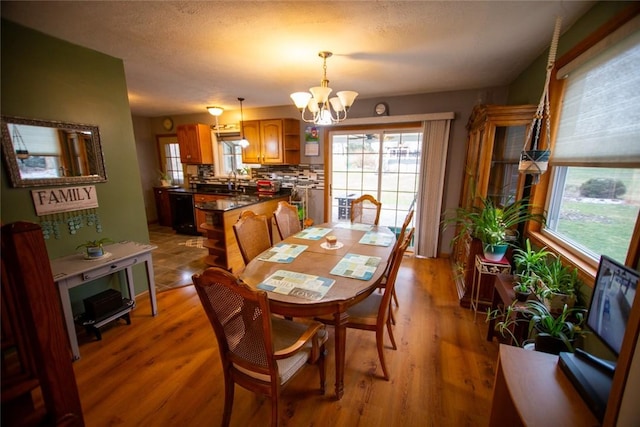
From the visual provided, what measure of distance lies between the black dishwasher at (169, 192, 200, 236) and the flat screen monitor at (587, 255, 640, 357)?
17.0 feet

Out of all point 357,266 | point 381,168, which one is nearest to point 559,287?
point 357,266

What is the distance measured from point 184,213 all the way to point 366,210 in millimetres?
3690

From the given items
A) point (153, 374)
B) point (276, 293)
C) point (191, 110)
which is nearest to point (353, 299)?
point (276, 293)

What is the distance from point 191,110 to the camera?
482cm

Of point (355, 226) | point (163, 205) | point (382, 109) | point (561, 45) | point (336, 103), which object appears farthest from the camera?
point (163, 205)

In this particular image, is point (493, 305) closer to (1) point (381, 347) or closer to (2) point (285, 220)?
(1) point (381, 347)

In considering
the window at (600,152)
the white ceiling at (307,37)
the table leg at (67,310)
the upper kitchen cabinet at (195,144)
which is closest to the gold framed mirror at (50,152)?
the white ceiling at (307,37)

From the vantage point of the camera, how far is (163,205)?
543 centimetres

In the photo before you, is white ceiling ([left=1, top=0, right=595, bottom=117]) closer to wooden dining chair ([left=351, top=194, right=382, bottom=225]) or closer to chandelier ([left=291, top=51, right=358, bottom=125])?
chandelier ([left=291, top=51, right=358, bottom=125])

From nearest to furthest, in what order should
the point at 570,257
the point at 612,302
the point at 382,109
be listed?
1. the point at 612,302
2. the point at 570,257
3. the point at 382,109

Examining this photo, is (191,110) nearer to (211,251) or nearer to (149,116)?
(149,116)

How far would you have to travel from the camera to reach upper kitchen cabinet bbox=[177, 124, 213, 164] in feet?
16.0

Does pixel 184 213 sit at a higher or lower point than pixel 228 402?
higher

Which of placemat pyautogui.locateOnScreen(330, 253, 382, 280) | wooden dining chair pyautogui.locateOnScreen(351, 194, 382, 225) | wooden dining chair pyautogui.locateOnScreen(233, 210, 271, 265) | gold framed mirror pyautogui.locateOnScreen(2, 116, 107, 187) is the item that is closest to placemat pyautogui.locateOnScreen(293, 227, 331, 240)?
wooden dining chair pyautogui.locateOnScreen(233, 210, 271, 265)
